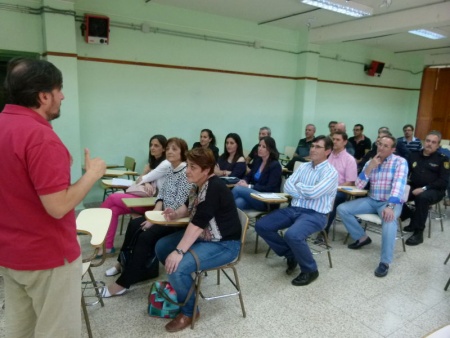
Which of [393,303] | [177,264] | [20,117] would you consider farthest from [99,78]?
[393,303]

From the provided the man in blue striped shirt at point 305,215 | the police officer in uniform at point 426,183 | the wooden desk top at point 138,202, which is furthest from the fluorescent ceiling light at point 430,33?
the wooden desk top at point 138,202

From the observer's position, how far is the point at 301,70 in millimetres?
6625

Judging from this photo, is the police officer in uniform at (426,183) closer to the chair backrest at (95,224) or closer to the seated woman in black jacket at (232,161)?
the seated woman in black jacket at (232,161)

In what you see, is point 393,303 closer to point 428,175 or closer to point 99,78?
point 428,175

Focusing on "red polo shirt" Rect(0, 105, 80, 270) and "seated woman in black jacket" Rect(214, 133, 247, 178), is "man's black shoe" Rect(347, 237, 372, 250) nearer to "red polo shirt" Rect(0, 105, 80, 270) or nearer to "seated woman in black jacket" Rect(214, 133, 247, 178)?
"seated woman in black jacket" Rect(214, 133, 247, 178)

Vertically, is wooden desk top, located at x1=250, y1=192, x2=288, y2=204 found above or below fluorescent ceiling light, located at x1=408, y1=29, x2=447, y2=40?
below

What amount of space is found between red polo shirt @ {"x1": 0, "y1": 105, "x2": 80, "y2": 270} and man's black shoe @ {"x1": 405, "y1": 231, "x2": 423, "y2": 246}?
12.3 feet

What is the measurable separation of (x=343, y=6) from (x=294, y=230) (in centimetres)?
354

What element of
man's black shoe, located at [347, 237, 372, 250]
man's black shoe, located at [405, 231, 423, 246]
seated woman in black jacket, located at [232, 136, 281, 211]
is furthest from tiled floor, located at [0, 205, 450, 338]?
seated woman in black jacket, located at [232, 136, 281, 211]

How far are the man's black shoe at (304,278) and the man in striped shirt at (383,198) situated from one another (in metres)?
0.65

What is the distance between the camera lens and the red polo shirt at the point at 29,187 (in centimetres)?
110

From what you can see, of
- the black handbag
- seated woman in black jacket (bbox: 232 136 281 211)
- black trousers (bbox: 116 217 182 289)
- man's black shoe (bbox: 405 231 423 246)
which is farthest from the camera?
man's black shoe (bbox: 405 231 423 246)

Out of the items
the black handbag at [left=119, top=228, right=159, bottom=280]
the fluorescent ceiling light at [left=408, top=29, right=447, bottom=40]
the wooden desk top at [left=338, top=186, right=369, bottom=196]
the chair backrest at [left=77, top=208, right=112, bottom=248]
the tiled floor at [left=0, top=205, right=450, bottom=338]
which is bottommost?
the tiled floor at [left=0, top=205, right=450, bottom=338]

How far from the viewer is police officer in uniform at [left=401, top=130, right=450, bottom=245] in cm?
387
